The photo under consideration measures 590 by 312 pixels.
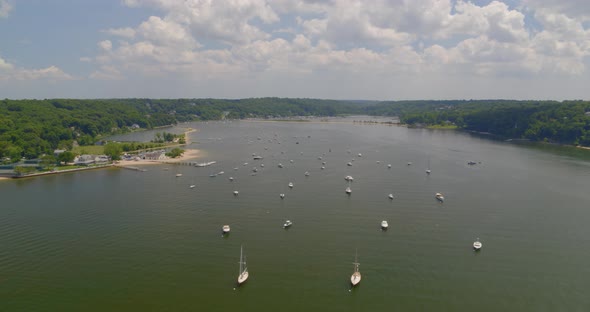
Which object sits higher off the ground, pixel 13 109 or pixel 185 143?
pixel 13 109

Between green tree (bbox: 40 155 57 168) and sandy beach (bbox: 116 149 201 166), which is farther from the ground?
green tree (bbox: 40 155 57 168)

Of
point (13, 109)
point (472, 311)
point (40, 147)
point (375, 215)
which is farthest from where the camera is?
point (13, 109)

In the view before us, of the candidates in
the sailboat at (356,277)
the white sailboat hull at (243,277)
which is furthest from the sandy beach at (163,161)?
the sailboat at (356,277)

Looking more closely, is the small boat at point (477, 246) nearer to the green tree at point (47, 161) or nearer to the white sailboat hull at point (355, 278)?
the white sailboat hull at point (355, 278)

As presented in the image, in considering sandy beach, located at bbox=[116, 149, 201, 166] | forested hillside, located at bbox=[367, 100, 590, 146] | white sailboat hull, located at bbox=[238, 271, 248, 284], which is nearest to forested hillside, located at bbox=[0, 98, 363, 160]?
sandy beach, located at bbox=[116, 149, 201, 166]

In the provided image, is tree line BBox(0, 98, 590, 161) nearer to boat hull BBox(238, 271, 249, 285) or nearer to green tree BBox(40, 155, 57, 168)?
green tree BBox(40, 155, 57, 168)

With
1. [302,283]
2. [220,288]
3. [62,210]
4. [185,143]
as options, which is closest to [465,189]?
[302,283]

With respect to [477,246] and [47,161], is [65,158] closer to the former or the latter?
[47,161]

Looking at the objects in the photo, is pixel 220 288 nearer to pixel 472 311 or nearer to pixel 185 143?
pixel 472 311

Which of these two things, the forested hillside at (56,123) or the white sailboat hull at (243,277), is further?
the forested hillside at (56,123)

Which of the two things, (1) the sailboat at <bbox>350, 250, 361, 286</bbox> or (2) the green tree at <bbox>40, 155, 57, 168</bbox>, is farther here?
(2) the green tree at <bbox>40, 155, 57, 168</bbox>

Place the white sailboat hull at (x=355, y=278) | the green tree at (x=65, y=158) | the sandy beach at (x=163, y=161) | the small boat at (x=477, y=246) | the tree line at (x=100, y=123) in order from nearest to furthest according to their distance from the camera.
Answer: the white sailboat hull at (x=355, y=278) < the small boat at (x=477, y=246) < the green tree at (x=65, y=158) < the sandy beach at (x=163, y=161) < the tree line at (x=100, y=123)
